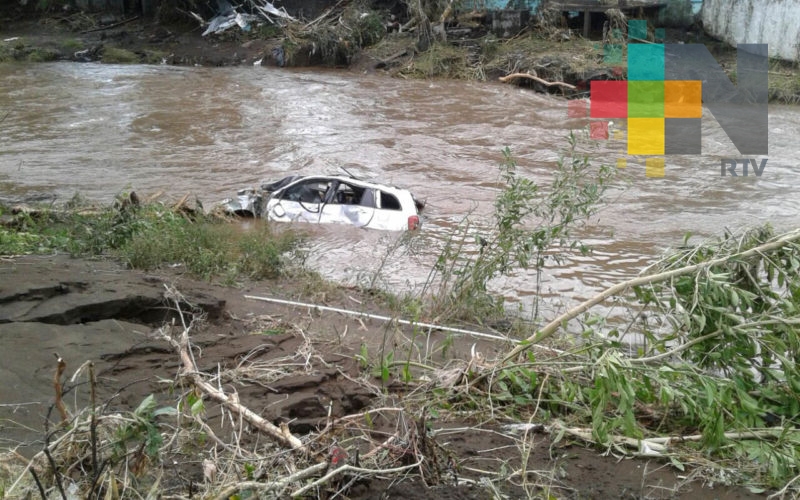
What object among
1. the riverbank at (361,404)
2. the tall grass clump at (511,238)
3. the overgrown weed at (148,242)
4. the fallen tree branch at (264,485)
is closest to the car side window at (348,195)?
the overgrown weed at (148,242)

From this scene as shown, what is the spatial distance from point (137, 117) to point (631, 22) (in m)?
16.1

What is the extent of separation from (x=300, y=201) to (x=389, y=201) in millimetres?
1435

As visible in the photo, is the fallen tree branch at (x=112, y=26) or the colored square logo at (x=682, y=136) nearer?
the colored square logo at (x=682, y=136)

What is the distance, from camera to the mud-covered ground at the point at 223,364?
379cm

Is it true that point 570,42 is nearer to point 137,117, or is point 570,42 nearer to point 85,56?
point 137,117

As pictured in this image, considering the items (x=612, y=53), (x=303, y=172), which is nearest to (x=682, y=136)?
(x=612, y=53)

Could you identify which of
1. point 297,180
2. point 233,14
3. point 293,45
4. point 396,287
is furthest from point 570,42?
point 396,287

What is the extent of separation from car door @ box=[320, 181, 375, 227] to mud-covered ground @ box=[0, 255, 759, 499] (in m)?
4.58

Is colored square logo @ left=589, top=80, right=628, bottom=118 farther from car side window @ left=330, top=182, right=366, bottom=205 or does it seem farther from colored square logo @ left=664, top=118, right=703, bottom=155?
car side window @ left=330, top=182, right=366, bottom=205

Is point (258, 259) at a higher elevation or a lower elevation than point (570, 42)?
lower

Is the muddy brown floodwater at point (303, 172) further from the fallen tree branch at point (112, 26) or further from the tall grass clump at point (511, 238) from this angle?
the fallen tree branch at point (112, 26)

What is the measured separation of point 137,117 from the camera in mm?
20062

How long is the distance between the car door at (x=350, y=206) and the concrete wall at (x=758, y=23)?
16.7m

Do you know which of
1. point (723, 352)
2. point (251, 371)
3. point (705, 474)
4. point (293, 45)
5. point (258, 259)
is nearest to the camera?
point (705, 474)
